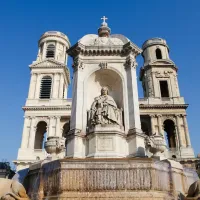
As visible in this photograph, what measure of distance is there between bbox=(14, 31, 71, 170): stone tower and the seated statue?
98.4 feet

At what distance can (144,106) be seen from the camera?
43000mm

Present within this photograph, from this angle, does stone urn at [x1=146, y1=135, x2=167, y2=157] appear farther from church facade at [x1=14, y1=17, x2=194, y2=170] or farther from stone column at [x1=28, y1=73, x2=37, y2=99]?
stone column at [x1=28, y1=73, x2=37, y2=99]

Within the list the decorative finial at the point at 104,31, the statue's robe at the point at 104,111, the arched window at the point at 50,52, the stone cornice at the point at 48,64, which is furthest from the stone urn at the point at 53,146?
the arched window at the point at 50,52

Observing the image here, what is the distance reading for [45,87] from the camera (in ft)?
154

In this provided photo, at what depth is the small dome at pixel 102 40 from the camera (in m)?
13.5

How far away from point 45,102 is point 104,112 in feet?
113

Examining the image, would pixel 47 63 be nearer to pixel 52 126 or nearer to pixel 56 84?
pixel 56 84

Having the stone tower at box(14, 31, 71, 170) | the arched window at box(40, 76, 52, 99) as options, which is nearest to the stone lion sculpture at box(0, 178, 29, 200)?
the stone tower at box(14, 31, 71, 170)

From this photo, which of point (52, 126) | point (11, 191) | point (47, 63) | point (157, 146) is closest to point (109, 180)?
point (11, 191)

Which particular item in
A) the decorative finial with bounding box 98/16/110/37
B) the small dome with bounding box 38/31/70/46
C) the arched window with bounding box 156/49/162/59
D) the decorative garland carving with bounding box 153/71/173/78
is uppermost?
the small dome with bounding box 38/31/70/46

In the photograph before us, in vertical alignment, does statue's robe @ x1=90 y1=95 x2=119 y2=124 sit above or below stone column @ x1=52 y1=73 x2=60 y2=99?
below

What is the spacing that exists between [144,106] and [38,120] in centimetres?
1807

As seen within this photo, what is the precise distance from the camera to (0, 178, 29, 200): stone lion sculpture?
7121 millimetres

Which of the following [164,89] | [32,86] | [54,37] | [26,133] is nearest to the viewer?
[26,133]
